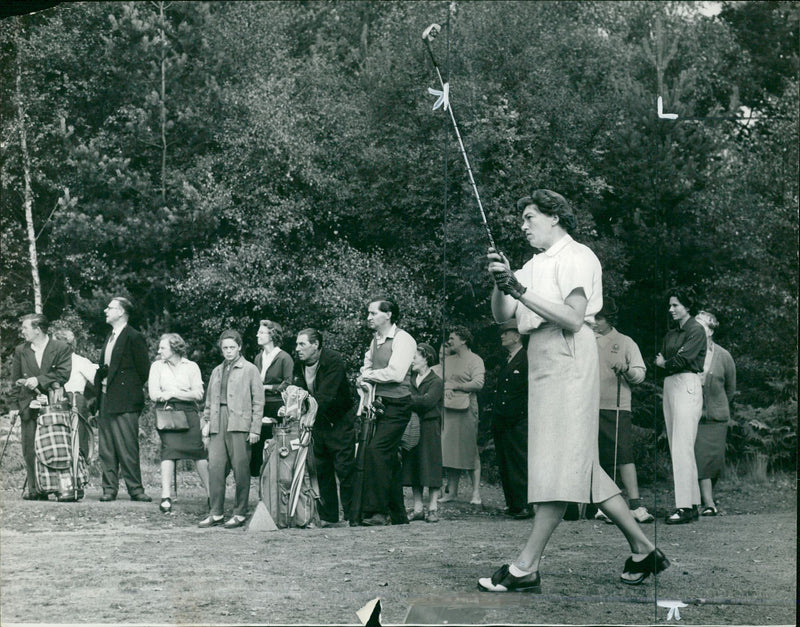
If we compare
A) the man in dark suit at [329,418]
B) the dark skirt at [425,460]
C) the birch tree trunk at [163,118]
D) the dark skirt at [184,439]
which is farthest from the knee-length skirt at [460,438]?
the birch tree trunk at [163,118]

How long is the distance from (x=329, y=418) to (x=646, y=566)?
3047 mm

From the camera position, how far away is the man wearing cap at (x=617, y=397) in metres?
4.75

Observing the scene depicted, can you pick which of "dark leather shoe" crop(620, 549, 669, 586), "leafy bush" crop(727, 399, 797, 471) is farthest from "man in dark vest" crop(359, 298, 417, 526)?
"dark leather shoe" crop(620, 549, 669, 586)

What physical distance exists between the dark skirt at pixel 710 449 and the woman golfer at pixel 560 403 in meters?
1.09

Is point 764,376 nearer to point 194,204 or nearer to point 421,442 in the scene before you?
point 421,442

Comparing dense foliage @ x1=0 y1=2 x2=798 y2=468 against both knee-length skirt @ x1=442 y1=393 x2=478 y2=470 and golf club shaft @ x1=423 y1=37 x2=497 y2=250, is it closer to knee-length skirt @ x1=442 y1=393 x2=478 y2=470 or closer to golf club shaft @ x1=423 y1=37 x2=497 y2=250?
golf club shaft @ x1=423 y1=37 x2=497 y2=250

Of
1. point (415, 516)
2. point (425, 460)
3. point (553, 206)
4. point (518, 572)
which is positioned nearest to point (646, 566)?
point (518, 572)

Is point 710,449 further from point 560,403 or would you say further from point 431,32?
point 431,32

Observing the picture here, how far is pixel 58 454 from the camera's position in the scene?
25.7ft

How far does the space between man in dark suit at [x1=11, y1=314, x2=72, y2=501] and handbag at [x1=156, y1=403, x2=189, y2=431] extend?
734 millimetres

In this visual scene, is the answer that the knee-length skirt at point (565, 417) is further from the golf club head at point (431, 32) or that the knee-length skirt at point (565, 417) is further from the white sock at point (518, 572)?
the golf club head at point (431, 32)

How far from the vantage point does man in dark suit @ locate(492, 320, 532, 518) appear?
5281 mm

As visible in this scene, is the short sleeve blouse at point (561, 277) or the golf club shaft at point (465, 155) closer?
the short sleeve blouse at point (561, 277)

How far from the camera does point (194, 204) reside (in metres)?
7.07
